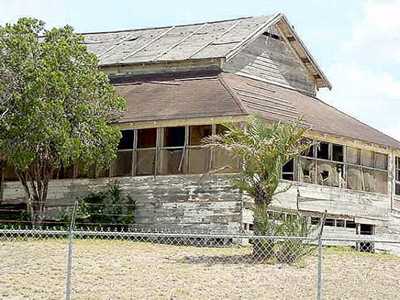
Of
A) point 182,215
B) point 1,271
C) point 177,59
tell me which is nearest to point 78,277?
point 1,271

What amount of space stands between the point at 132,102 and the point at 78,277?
13000mm

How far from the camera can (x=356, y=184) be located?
3117cm

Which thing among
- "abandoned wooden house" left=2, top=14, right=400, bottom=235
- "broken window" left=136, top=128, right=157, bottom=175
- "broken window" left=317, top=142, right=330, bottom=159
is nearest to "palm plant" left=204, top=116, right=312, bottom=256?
"abandoned wooden house" left=2, top=14, right=400, bottom=235

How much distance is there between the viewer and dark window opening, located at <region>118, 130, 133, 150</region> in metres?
29.7

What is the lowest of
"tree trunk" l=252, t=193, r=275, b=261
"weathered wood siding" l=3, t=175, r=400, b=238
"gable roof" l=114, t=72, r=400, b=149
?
"tree trunk" l=252, t=193, r=275, b=261

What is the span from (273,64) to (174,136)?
686 cm

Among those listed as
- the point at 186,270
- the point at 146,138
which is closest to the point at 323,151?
the point at 146,138

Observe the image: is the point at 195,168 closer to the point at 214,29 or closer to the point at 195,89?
the point at 195,89

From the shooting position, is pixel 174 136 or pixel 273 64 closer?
pixel 174 136

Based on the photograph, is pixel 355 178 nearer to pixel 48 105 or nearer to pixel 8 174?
pixel 48 105

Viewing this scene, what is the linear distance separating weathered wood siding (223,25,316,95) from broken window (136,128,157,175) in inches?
157

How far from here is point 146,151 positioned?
95.8 feet

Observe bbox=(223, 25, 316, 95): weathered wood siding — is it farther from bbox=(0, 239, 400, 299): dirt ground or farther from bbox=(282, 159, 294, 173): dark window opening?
bbox=(0, 239, 400, 299): dirt ground

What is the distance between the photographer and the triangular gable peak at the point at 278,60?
32.8 metres
